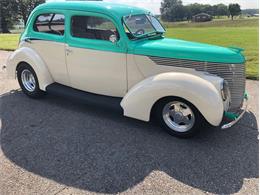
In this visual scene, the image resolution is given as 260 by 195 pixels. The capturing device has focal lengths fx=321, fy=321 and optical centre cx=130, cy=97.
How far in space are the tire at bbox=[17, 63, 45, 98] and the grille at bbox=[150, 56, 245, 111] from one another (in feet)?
8.84

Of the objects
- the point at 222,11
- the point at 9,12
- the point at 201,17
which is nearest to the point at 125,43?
the point at 201,17

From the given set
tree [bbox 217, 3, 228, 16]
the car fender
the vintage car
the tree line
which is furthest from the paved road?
tree [bbox 217, 3, 228, 16]

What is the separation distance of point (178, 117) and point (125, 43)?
4.79ft

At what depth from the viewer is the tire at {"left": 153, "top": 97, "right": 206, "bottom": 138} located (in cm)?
453

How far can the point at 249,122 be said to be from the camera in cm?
528

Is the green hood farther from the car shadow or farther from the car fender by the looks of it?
the car fender

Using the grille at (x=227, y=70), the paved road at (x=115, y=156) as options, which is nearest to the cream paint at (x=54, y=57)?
the paved road at (x=115, y=156)

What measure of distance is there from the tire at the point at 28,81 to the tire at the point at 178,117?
280 cm

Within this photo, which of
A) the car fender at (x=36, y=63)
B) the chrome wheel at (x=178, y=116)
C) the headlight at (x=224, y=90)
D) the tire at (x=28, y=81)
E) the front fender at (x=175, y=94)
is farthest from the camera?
the tire at (x=28, y=81)

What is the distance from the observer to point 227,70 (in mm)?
4668

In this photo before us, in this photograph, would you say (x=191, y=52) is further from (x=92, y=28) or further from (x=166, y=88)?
(x=92, y=28)

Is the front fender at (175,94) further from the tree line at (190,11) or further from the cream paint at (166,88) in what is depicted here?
the tree line at (190,11)

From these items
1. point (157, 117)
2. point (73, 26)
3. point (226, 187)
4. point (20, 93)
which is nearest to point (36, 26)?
point (73, 26)

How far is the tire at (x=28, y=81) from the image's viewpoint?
6.48m
